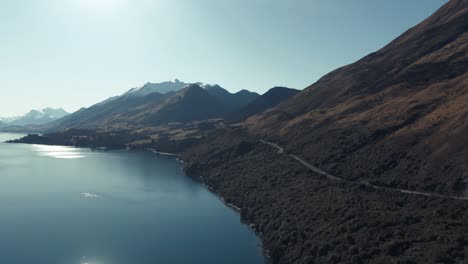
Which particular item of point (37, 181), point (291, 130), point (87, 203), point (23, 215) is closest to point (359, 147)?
point (291, 130)

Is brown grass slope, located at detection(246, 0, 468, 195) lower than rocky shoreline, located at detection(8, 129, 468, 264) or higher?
higher

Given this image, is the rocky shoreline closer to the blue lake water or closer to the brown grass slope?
the blue lake water

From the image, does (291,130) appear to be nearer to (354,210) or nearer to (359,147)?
(359,147)

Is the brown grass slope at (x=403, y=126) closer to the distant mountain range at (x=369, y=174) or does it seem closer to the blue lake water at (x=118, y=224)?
the distant mountain range at (x=369, y=174)

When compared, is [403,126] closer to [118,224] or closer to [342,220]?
[342,220]

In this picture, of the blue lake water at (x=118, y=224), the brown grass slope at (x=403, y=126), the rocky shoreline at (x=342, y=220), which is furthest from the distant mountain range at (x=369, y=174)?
the blue lake water at (x=118, y=224)

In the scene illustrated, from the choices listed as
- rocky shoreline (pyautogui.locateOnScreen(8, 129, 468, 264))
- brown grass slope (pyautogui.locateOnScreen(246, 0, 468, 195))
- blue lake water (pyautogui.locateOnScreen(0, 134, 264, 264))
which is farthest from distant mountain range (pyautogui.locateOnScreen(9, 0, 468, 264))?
blue lake water (pyautogui.locateOnScreen(0, 134, 264, 264))
